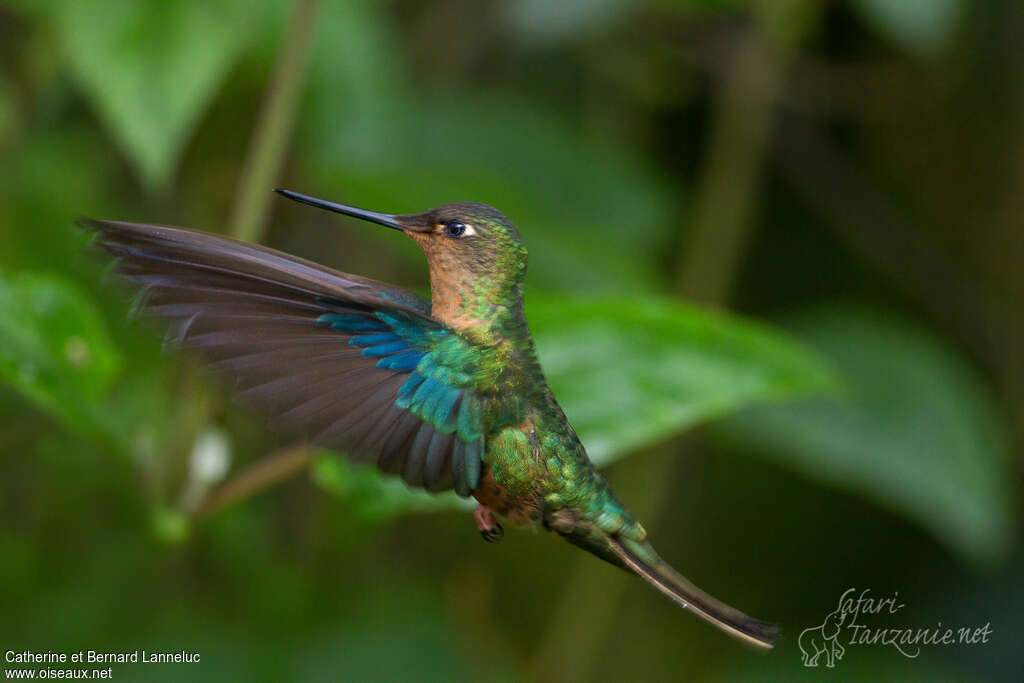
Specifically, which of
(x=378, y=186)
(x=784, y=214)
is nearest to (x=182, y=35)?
(x=378, y=186)

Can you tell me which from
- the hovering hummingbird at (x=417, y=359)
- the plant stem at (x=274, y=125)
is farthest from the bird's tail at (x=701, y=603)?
the plant stem at (x=274, y=125)

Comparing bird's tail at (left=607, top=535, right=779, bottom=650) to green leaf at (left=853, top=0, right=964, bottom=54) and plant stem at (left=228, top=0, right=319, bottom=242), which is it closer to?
plant stem at (left=228, top=0, right=319, bottom=242)

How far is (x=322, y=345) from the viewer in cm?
36

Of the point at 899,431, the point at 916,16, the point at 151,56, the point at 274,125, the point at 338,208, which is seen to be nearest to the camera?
the point at 338,208

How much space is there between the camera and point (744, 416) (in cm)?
146

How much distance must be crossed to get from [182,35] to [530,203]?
25.4 inches

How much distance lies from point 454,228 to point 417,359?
0.16 feet

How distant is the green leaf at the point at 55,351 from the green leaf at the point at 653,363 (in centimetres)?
32

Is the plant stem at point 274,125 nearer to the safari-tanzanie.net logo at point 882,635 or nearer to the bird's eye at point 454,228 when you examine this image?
the bird's eye at point 454,228

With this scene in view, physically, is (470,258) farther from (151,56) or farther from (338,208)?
(151,56)

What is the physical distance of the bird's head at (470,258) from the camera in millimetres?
365

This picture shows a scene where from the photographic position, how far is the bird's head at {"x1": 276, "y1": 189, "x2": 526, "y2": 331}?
1.20ft

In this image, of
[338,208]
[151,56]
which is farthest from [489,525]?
[151,56]

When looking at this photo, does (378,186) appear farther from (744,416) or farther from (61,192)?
(744,416)
